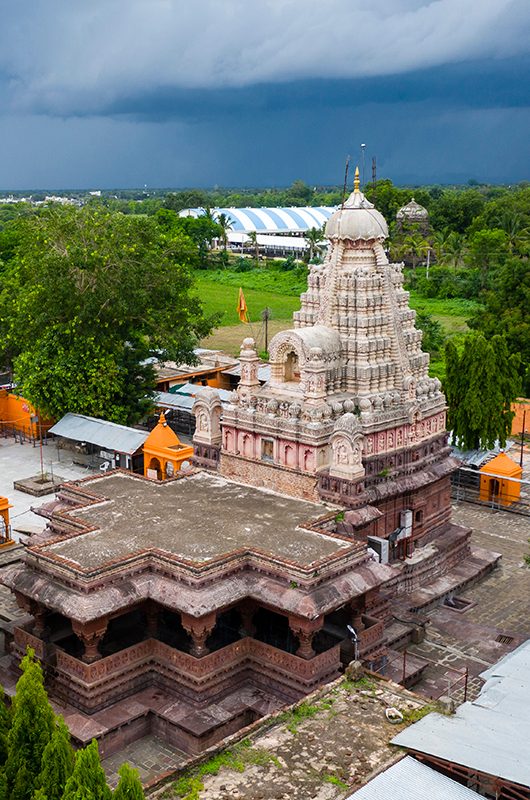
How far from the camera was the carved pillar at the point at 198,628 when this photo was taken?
15844 millimetres

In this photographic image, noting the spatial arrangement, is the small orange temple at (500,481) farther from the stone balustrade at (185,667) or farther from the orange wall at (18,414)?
the orange wall at (18,414)

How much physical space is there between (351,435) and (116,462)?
44.7ft

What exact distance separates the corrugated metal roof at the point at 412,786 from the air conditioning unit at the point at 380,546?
8053 millimetres

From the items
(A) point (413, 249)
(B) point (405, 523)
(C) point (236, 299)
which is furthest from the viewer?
(A) point (413, 249)

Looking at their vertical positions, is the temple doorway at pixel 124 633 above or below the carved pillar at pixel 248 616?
below

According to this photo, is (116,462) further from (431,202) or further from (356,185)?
(431,202)

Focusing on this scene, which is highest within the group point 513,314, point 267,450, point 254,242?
point 254,242

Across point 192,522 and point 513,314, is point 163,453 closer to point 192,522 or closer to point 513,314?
point 192,522

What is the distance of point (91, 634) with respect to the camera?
15781 millimetres

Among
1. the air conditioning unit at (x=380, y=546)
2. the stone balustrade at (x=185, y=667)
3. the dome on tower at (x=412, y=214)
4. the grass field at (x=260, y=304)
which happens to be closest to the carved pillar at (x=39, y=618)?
the stone balustrade at (x=185, y=667)

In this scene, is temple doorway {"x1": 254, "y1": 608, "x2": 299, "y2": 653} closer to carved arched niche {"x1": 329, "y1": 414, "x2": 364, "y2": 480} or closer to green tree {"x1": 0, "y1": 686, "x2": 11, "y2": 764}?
carved arched niche {"x1": 329, "y1": 414, "x2": 364, "y2": 480}

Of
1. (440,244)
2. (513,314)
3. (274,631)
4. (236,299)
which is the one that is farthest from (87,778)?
(440,244)

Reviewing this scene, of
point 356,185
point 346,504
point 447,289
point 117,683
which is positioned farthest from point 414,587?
point 447,289

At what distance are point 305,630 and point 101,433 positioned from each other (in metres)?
16.2
